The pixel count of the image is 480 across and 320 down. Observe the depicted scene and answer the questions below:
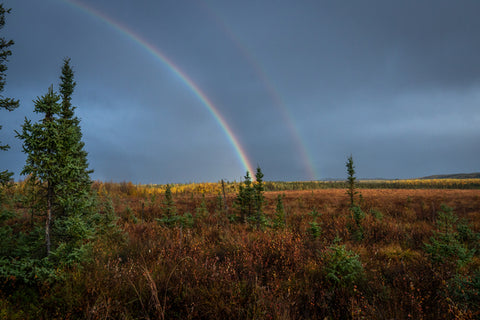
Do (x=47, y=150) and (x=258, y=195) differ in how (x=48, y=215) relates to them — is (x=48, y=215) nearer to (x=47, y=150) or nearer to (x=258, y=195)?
(x=47, y=150)

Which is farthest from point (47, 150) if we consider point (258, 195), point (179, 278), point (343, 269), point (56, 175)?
point (258, 195)

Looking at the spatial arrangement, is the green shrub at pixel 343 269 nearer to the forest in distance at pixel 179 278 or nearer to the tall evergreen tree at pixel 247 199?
the forest in distance at pixel 179 278

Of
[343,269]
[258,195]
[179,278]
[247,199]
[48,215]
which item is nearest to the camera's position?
[179,278]

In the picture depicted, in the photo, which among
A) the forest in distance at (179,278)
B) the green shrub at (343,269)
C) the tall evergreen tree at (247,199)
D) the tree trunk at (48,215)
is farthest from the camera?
the tall evergreen tree at (247,199)

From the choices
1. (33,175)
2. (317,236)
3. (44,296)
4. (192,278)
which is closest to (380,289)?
(192,278)

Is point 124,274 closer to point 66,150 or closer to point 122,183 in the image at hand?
point 66,150

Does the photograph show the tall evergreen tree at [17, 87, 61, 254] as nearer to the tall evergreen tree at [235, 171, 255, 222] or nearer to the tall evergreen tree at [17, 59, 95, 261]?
the tall evergreen tree at [17, 59, 95, 261]

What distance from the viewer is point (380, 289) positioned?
12.5ft

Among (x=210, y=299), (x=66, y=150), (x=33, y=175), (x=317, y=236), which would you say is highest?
(x=66, y=150)

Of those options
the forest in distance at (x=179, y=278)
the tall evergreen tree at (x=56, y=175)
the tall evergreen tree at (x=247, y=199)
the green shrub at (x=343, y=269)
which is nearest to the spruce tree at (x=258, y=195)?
the tall evergreen tree at (x=247, y=199)

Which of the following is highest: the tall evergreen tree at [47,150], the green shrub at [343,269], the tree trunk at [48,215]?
the tall evergreen tree at [47,150]

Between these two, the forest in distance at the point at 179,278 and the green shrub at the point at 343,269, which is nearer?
the forest in distance at the point at 179,278

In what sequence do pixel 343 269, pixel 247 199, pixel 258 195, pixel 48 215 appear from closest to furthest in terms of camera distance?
pixel 343 269, pixel 48 215, pixel 258 195, pixel 247 199

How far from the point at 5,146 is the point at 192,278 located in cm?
1046
